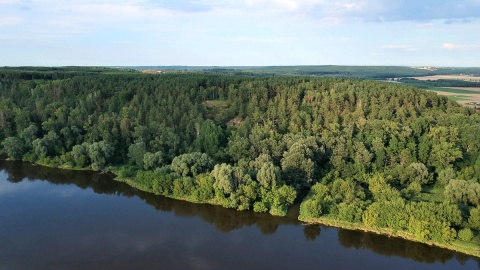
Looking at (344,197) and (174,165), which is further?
(174,165)

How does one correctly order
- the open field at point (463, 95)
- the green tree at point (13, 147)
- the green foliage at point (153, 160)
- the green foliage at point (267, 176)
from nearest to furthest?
1. the green foliage at point (267, 176)
2. the green foliage at point (153, 160)
3. the green tree at point (13, 147)
4. the open field at point (463, 95)

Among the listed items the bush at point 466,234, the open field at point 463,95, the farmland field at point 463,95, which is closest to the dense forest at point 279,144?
the bush at point 466,234

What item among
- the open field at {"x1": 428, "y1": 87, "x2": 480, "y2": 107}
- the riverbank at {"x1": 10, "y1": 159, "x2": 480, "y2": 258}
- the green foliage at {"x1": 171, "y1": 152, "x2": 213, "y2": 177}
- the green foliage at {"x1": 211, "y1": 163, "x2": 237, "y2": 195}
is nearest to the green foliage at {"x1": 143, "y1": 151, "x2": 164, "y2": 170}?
the riverbank at {"x1": 10, "y1": 159, "x2": 480, "y2": 258}

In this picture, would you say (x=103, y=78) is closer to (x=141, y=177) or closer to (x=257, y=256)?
(x=141, y=177)

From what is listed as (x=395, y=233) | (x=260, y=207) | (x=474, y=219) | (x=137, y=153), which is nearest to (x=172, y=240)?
(x=260, y=207)

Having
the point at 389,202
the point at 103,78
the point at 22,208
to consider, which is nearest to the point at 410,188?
the point at 389,202

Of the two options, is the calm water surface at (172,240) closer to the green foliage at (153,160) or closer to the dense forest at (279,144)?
the dense forest at (279,144)

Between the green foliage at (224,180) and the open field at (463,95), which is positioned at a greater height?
the open field at (463,95)
